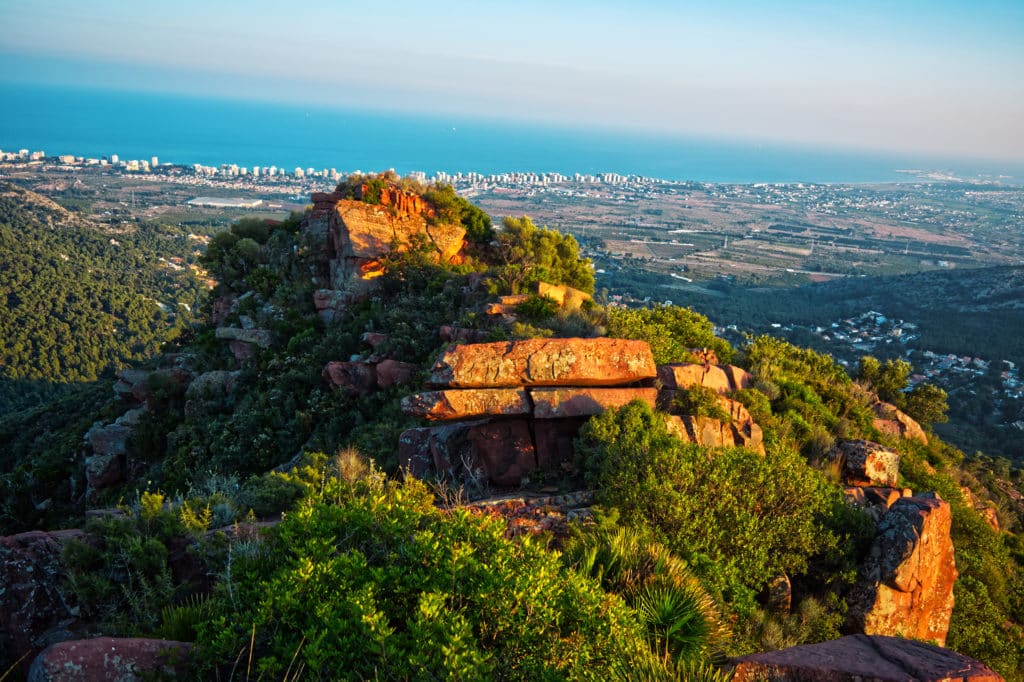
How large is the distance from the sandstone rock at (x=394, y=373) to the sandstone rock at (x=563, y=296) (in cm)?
402

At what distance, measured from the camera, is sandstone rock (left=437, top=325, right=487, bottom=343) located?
1265 centimetres

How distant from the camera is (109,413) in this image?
18.4m

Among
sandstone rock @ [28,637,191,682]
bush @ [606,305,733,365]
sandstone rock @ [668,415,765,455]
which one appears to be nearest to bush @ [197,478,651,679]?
sandstone rock @ [28,637,191,682]

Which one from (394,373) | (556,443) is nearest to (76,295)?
(394,373)

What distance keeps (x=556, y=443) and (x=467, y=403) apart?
171 cm

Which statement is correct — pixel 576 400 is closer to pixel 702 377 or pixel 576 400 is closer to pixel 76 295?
pixel 702 377

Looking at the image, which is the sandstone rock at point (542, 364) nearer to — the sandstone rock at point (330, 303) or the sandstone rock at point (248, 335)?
the sandstone rock at point (330, 303)

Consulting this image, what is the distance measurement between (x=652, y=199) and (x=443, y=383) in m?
183

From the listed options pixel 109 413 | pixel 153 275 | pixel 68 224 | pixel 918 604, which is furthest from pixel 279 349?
pixel 68 224

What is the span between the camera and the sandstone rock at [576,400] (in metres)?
9.27

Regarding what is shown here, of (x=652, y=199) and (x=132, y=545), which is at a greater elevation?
(x=652, y=199)

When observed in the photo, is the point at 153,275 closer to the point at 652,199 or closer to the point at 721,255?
the point at 721,255

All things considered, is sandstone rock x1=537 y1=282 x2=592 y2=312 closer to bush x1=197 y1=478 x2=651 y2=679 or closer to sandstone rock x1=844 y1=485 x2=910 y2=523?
sandstone rock x1=844 y1=485 x2=910 y2=523

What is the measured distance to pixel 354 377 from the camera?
13.5m
